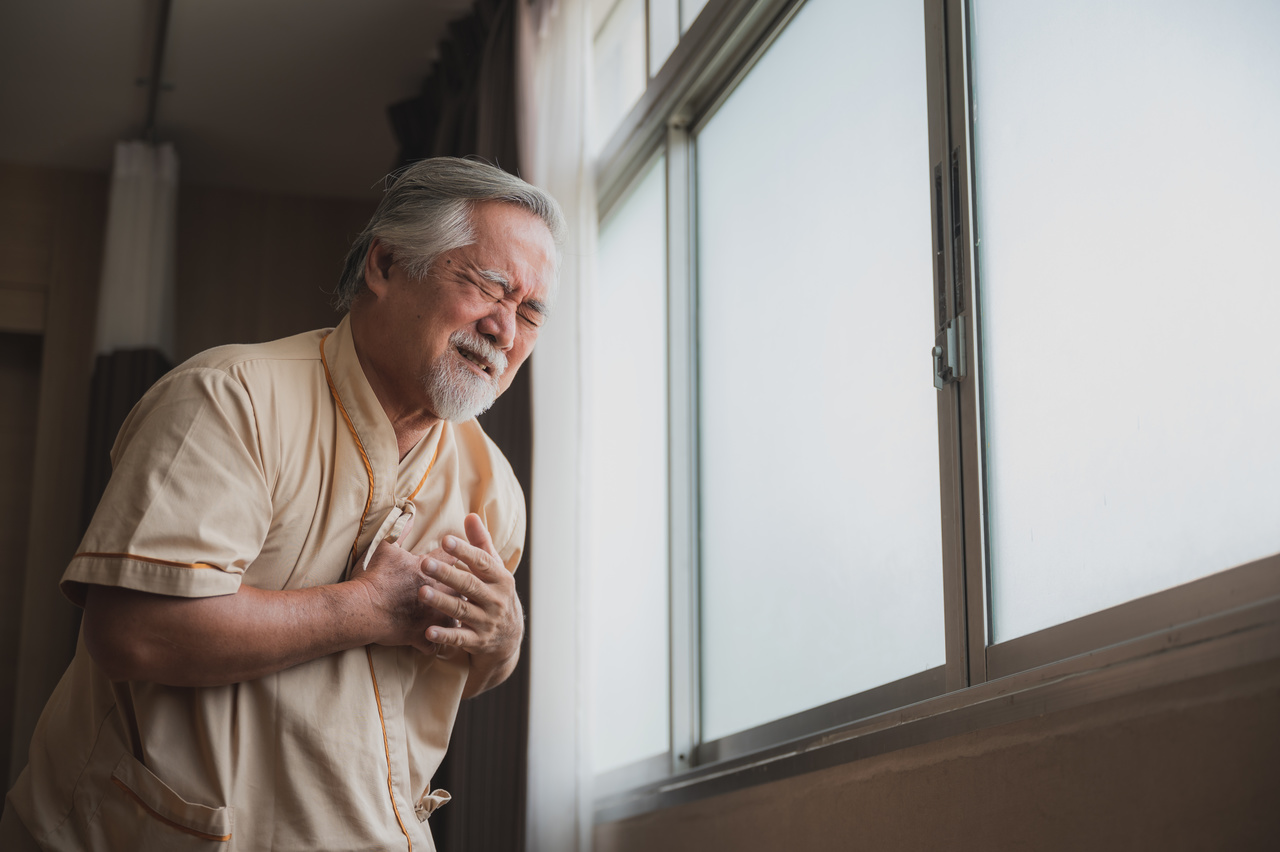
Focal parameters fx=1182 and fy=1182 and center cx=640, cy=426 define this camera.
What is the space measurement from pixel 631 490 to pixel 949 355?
1.54 metres

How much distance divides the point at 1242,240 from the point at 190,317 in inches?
185

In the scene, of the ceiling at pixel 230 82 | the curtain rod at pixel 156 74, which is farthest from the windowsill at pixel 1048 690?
the curtain rod at pixel 156 74

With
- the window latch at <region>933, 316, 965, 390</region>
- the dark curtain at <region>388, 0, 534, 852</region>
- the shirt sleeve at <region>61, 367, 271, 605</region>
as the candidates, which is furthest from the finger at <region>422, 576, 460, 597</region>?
the dark curtain at <region>388, 0, 534, 852</region>

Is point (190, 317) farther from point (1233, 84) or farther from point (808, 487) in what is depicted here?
point (1233, 84)

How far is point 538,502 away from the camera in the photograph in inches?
117

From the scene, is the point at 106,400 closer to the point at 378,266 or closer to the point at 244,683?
the point at 378,266

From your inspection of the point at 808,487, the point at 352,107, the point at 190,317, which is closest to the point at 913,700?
the point at 808,487

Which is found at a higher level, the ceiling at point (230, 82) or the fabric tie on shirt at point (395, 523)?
the ceiling at point (230, 82)

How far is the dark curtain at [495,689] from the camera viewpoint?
9.47 feet

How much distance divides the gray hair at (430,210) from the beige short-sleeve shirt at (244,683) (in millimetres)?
202

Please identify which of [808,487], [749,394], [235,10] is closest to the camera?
[808,487]

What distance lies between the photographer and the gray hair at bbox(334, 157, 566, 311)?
5.41 ft

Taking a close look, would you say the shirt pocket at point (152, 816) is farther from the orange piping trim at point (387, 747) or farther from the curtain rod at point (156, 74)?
the curtain rod at point (156, 74)

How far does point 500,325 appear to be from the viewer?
1.68 metres
